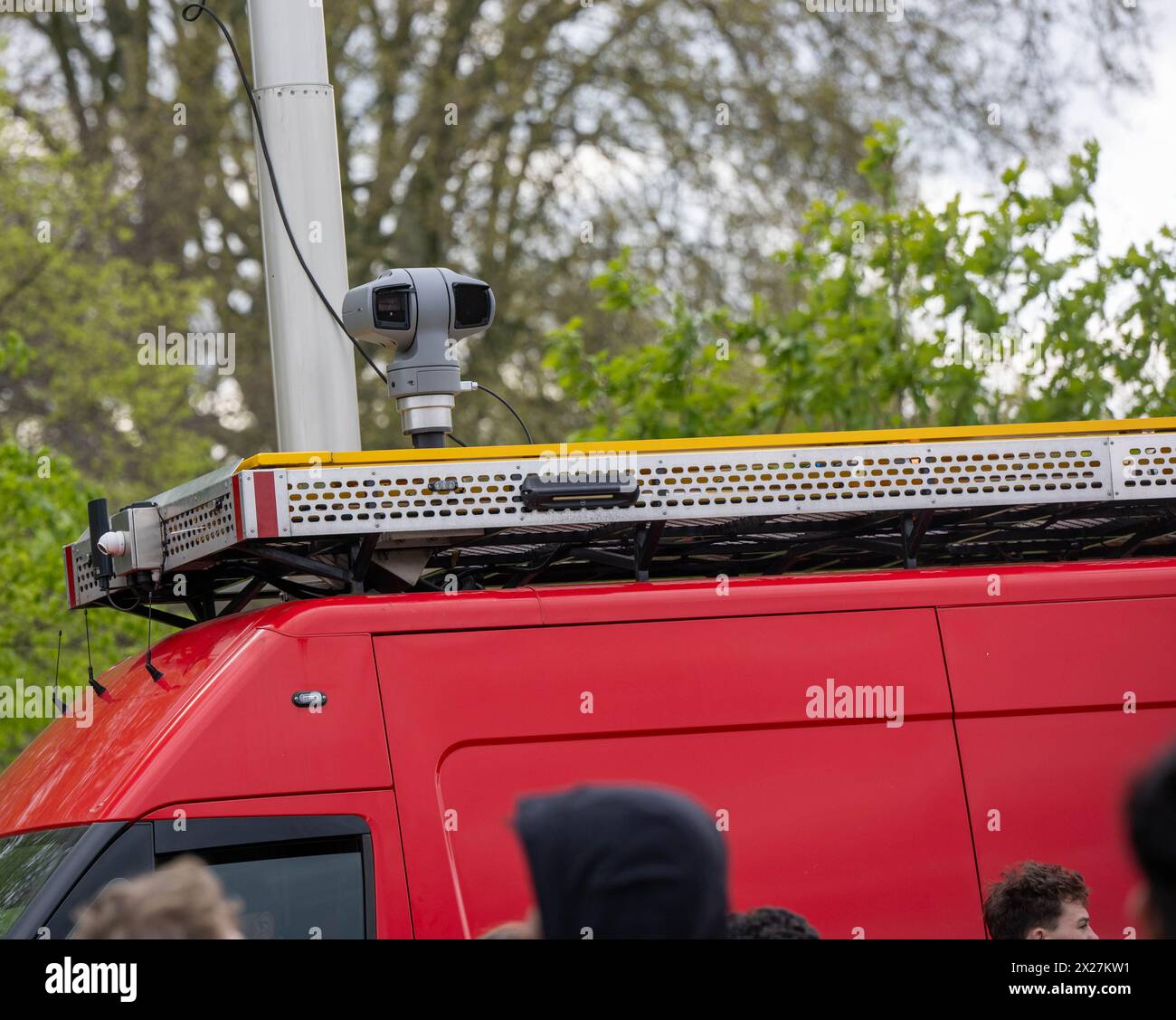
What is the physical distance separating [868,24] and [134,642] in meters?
8.34

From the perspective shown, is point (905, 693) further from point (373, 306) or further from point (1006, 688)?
point (373, 306)

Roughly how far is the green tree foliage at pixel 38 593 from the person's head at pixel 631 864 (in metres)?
7.48

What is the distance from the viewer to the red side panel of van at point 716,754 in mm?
3760

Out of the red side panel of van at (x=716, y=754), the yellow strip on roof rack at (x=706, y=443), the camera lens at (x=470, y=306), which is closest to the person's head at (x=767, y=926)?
the red side panel of van at (x=716, y=754)

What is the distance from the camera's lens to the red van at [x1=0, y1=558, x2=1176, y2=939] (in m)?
3.64

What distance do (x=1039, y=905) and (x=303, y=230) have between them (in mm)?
3654

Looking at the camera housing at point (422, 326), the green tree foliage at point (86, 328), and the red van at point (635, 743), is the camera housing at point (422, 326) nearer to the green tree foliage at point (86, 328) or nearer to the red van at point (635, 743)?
the red van at point (635, 743)

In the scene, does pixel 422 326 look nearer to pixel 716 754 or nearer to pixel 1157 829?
pixel 716 754

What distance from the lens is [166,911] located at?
2.31 metres

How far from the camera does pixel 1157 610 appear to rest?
416cm

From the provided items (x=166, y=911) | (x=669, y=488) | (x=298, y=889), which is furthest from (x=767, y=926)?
(x=669, y=488)
